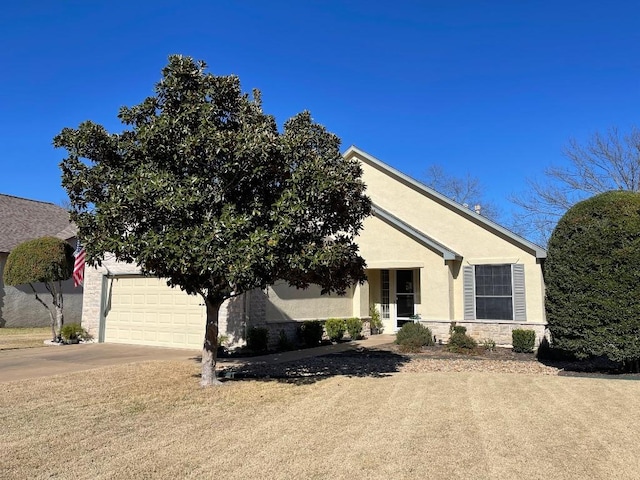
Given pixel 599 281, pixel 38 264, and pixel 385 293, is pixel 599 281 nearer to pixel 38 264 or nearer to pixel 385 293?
pixel 385 293

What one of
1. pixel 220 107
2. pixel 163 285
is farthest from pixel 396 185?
pixel 220 107

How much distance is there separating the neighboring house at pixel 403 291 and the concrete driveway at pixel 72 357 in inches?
36.4

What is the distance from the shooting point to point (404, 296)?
17.9 meters

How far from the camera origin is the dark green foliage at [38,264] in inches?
631

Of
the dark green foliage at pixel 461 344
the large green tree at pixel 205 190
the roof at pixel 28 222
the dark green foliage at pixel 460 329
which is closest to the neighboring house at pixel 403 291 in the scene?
the dark green foliage at pixel 460 329

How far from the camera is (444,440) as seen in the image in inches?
226

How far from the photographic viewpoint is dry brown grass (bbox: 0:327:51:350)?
51.2 feet

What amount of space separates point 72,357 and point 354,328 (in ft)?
29.0

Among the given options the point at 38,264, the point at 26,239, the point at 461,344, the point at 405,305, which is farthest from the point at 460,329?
the point at 26,239

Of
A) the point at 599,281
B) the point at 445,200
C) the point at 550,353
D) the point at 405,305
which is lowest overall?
the point at 550,353

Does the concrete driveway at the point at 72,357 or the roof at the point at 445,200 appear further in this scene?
the roof at the point at 445,200

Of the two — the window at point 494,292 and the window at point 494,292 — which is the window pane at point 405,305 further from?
the window at point 494,292

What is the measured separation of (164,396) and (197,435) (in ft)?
8.04

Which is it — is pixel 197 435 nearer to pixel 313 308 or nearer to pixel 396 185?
pixel 313 308
